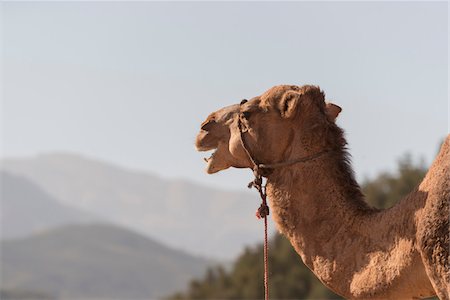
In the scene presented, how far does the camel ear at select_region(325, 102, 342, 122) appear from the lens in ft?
23.5

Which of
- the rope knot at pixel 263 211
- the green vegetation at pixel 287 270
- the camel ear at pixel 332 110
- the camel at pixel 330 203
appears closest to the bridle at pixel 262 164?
the camel at pixel 330 203

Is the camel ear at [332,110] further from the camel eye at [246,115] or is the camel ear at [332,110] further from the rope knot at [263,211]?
the rope knot at [263,211]

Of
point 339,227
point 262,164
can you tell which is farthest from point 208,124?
point 339,227

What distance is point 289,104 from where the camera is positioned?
23.0ft

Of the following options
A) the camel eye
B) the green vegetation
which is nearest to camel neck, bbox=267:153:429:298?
the camel eye

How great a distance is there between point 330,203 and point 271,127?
0.72 meters

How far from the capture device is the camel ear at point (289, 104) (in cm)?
698

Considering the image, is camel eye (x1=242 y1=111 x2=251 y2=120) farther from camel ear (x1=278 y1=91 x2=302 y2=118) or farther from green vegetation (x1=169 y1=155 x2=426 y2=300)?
green vegetation (x1=169 y1=155 x2=426 y2=300)

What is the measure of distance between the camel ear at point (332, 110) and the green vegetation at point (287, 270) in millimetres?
41260

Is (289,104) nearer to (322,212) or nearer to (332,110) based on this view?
(332,110)

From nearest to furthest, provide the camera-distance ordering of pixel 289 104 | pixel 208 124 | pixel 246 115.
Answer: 1. pixel 289 104
2. pixel 246 115
3. pixel 208 124

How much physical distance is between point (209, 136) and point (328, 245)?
137cm

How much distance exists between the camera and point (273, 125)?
716 cm

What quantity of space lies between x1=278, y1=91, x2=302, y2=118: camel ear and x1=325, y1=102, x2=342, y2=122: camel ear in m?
0.28
